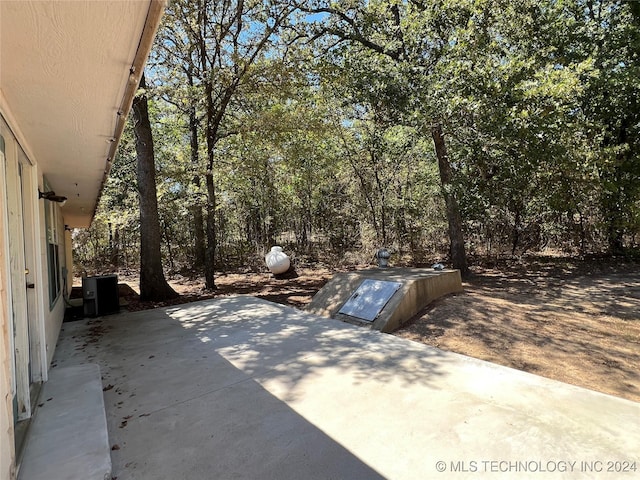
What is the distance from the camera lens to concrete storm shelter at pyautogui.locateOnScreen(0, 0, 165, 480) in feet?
4.57

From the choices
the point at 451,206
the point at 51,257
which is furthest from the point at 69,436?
the point at 451,206

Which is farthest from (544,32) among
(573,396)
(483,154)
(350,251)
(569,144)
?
(573,396)

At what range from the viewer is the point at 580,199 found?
29.0 feet

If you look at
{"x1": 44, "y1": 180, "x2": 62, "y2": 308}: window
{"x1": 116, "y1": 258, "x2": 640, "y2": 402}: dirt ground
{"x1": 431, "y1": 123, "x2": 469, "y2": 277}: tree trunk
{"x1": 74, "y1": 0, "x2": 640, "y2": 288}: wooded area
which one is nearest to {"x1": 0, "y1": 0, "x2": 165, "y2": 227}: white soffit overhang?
{"x1": 44, "y1": 180, "x2": 62, "y2": 308}: window

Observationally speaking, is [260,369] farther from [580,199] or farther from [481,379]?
[580,199]

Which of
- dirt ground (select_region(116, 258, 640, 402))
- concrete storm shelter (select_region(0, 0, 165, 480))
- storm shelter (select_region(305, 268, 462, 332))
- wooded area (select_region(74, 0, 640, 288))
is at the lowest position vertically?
dirt ground (select_region(116, 258, 640, 402))

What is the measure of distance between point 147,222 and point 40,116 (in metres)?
4.74

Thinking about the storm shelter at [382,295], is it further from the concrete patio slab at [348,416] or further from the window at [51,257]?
the window at [51,257]

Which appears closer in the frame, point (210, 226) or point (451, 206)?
point (210, 226)

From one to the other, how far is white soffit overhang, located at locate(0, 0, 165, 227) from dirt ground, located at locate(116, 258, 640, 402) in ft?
11.7

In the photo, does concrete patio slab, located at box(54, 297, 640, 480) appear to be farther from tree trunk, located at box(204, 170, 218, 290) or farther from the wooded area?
the wooded area

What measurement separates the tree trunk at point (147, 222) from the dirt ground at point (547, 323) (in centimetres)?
37

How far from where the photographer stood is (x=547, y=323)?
4223mm

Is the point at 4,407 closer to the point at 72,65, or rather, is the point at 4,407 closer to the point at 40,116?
the point at 72,65
